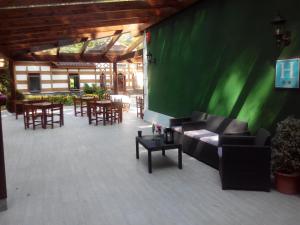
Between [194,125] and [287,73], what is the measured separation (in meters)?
2.18

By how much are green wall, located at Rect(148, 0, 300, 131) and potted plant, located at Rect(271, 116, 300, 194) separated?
1.61 ft

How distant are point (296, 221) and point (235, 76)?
2791 millimetres

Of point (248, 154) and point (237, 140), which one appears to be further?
point (237, 140)

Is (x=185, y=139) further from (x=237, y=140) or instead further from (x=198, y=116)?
(x=237, y=140)

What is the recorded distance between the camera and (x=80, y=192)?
3672mm

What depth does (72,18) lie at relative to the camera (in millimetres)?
6398

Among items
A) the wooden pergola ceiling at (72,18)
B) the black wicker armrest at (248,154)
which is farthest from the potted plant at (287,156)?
the wooden pergola ceiling at (72,18)

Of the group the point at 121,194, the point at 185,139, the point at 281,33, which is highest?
the point at 281,33

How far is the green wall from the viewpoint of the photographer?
13.3 ft

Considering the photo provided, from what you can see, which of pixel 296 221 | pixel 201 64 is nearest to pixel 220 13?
pixel 201 64

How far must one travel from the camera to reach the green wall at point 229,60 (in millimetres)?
4051

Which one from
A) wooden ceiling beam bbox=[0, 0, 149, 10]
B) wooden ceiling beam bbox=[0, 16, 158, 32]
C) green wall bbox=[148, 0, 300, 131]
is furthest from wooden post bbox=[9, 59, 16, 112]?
wooden ceiling beam bbox=[0, 0, 149, 10]

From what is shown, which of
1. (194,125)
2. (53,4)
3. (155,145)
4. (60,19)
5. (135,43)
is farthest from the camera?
(135,43)

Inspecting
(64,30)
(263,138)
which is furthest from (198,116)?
(64,30)
